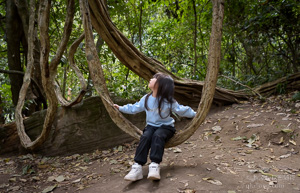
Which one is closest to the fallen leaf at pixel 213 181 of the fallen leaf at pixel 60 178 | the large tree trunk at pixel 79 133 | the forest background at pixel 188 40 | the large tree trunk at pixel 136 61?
the fallen leaf at pixel 60 178

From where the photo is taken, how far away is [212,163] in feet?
8.54

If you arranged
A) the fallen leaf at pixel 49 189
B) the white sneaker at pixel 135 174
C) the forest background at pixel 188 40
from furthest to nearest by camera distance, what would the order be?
the forest background at pixel 188 40
the fallen leaf at pixel 49 189
the white sneaker at pixel 135 174

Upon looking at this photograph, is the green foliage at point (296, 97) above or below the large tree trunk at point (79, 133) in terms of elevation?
above

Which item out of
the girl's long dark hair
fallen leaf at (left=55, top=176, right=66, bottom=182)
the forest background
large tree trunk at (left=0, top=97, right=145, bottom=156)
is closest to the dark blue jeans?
the girl's long dark hair

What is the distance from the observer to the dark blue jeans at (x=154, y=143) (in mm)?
2377

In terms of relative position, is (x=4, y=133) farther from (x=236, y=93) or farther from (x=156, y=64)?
(x=236, y=93)

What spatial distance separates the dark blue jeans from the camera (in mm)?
2377

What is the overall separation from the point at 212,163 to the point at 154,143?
660 millimetres

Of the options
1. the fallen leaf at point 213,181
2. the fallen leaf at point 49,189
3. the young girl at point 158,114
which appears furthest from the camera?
the fallen leaf at point 49,189

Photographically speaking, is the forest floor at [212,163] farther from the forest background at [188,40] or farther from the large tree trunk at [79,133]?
the forest background at [188,40]

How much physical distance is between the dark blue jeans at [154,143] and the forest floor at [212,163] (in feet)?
0.62

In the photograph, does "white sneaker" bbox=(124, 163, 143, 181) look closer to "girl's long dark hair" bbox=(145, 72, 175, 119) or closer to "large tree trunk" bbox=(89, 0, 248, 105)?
"girl's long dark hair" bbox=(145, 72, 175, 119)

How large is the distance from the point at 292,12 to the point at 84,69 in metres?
4.35

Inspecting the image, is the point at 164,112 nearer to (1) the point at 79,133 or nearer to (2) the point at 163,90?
(2) the point at 163,90
